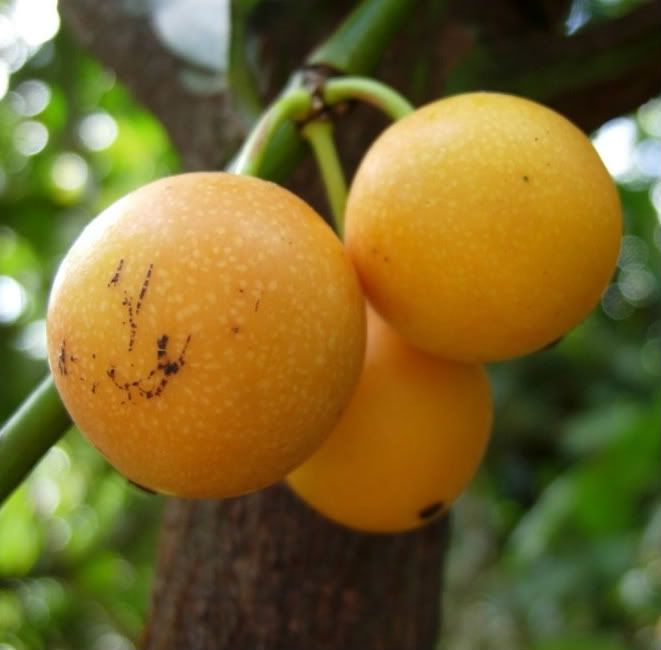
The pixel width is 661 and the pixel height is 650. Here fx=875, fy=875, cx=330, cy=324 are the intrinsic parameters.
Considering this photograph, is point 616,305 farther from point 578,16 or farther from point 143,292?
point 143,292

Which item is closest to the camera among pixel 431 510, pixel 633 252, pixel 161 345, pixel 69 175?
pixel 161 345

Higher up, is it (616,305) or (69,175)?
(69,175)

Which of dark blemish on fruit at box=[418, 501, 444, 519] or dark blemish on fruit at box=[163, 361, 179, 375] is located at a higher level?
dark blemish on fruit at box=[163, 361, 179, 375]

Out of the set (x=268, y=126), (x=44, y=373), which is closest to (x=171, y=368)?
(x=268, y=126)

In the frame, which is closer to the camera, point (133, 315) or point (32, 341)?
point (133, 315)

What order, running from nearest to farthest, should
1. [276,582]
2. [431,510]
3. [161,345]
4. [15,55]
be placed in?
[161,345] < [431,510] < [276,582] < [15,55]

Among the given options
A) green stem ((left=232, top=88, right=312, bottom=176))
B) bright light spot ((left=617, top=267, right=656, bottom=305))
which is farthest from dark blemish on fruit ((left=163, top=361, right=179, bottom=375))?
bright light spot ((left=617, top=267, right=656, bottom=305))

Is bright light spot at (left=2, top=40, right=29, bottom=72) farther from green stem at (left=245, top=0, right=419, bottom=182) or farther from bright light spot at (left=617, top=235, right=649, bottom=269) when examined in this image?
bright light spot at (left=617, top=235, right=649, bottom=269)

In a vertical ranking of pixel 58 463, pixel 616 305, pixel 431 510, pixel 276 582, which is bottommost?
pixel 616 305
